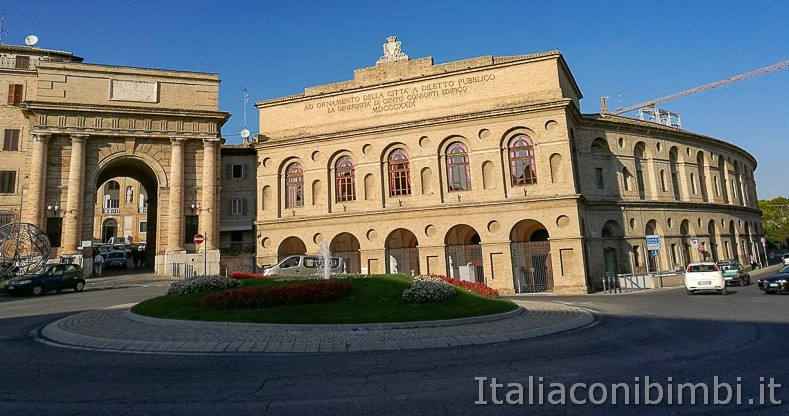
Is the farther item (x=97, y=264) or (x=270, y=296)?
(x=97, y=264)

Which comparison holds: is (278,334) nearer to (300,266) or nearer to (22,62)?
(300,266)

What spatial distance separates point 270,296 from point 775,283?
23989 mm

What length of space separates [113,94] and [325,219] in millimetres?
20645

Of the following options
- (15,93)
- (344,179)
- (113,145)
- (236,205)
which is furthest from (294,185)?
(15,93)

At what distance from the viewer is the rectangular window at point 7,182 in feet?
117

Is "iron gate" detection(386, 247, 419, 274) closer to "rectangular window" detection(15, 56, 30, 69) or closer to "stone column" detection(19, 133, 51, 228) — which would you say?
"stone column" detection(19, 133, 51, 228)

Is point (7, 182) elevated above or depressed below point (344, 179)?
above

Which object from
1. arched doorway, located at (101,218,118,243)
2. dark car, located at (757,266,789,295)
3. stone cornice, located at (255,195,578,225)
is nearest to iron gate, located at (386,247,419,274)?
stone cornice, located at (255,195,578,225)

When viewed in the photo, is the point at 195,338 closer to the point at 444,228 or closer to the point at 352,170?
the point at 444,228

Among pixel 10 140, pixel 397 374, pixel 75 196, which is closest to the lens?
pixel 397 374

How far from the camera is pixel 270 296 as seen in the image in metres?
14.2

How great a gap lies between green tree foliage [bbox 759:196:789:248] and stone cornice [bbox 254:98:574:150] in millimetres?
69297

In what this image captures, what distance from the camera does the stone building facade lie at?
109 feet

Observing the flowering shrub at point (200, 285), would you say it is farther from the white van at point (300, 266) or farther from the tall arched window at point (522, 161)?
the tall arched window at point (522, 161)
